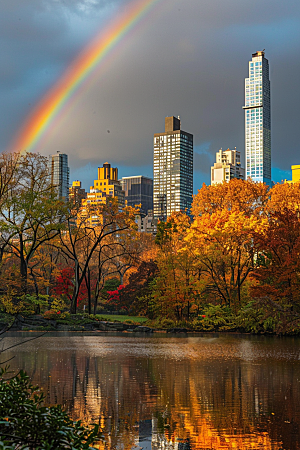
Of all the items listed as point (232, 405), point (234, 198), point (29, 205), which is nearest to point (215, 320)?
point (29, 205)

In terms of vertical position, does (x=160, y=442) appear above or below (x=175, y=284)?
below

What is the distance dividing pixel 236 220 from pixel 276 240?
817 centimetres

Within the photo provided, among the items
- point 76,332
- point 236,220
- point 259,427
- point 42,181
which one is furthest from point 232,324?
point 259,427

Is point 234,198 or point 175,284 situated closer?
point 175,284

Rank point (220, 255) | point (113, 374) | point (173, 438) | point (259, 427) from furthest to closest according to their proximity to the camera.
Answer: point (220, 255), point (113, 374), point (259, 427), point (173, 438)

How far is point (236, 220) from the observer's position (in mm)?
36844

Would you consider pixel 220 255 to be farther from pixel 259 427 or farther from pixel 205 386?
pixel 259 427

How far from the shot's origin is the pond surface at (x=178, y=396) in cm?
706

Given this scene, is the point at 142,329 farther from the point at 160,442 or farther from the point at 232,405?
the point at 160,442

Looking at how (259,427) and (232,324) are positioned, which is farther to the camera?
(232,324)

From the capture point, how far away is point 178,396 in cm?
1025

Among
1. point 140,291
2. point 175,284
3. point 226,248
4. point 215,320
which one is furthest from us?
point 140,291

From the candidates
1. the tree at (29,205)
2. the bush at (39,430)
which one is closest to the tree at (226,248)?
the tree at (29,205)

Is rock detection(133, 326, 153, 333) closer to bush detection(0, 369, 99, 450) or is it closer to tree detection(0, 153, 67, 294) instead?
tree detection(0, 153, 67, 294)
